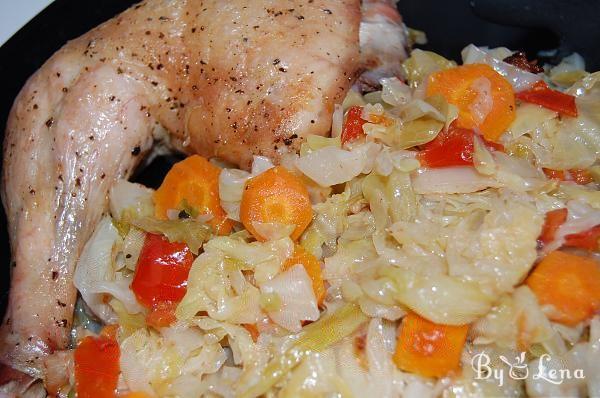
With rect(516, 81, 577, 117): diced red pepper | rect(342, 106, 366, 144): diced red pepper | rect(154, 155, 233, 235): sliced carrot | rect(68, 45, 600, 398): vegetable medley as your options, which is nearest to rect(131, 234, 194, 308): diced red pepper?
rect(68, 45, 600, 398): vegetable medley

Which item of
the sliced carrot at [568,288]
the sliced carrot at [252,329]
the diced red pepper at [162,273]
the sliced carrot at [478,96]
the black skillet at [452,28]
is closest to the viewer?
the sliced carrot at [568,288]

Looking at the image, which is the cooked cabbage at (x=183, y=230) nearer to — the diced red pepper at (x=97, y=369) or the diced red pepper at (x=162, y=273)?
the diced red pepper at (x=162, y=273)

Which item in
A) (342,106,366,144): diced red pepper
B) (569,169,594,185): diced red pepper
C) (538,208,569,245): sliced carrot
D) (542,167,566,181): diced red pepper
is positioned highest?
(342,106,366,144): diced red pepper

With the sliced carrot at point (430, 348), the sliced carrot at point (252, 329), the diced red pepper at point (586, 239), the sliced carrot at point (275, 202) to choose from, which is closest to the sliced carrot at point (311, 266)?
the sliced carrot at point (275, 202)

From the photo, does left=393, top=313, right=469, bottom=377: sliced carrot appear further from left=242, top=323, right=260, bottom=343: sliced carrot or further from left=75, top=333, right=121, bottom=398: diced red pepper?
left=75, top=333, right=121, bottom=398: diced red pepper

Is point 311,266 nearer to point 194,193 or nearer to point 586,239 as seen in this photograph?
point 194,193

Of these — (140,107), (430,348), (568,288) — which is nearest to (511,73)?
(568,288)
